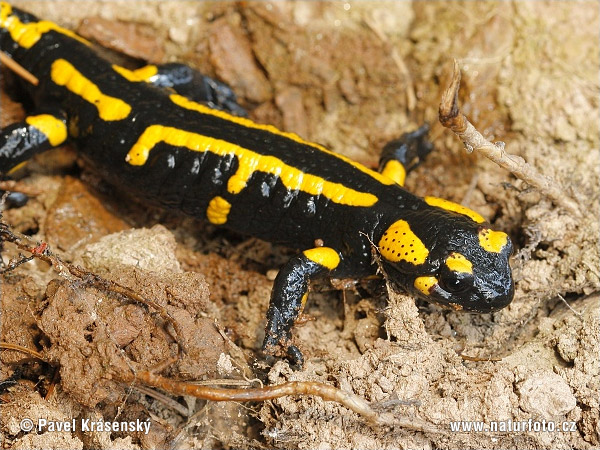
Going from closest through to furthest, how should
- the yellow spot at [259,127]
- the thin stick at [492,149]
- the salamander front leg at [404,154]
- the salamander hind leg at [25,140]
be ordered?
the thin stick at [492,149]
the yellow spot at [259,127]
the salamander hind leg at [25,140]
the salamander front leg at [404,154]

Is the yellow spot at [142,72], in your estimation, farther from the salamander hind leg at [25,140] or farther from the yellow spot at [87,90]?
the salamander hind leg at [25,140]

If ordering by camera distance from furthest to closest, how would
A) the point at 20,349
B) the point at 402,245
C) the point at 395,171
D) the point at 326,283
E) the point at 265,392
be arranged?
the point at 395,171 < the point at 326,283 < the point at 402,245 < the point at 20,349 < the point at 265,392

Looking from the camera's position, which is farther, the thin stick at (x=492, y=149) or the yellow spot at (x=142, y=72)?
the yellow spot at (x=142, y=72)

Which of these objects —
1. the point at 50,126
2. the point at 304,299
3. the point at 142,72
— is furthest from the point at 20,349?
the point at 142,72

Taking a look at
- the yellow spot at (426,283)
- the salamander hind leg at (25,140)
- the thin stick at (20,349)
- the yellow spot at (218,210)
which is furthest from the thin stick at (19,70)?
the yellow spot at (426,283)

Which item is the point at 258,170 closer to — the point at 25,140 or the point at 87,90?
the point at 87,90
